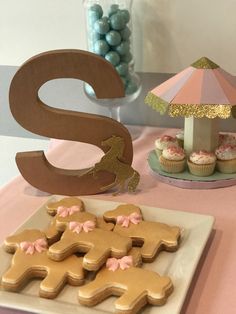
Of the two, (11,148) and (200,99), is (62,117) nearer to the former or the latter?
(200,99)

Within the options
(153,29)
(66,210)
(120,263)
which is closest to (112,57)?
(153,29)

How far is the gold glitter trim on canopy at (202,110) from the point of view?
0.79 metres

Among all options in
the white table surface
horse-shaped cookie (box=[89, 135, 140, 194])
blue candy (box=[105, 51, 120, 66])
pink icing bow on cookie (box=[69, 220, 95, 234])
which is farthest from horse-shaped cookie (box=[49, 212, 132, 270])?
the white table surface

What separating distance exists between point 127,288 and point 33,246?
5.3 inches

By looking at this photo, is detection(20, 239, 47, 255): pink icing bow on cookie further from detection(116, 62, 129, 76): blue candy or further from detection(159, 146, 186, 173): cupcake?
detection(116, 62, 129, 76): blue candy

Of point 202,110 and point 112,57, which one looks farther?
point 112,57

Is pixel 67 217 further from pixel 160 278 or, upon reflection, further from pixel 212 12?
pixel 212 12

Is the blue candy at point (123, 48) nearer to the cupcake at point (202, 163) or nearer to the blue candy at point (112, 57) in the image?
the blue candy at point (112, 57)

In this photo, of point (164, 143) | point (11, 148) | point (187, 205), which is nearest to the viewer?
point (187, 205)

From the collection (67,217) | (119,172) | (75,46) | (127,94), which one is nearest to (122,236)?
(67,217)

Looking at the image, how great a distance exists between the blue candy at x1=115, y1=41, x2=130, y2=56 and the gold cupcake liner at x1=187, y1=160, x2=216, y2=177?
267mm

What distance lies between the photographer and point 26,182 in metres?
0.88

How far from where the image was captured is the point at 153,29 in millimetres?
1046

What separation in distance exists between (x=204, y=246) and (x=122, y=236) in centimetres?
10
